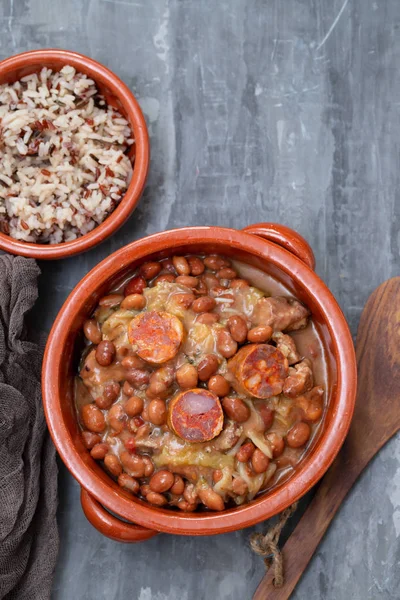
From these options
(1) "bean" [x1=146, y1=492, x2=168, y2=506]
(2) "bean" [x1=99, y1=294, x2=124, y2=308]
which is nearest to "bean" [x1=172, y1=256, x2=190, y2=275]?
(2) "bean" [x1=99, y1=294, x2=124, y2=308]

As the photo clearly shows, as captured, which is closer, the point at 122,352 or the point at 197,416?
the point at 197,416

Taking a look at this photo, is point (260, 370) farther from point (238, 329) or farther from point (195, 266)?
point (195, 266)

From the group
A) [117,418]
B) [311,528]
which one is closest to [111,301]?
[117,418]

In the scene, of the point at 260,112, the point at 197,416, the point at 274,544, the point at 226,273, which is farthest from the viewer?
the point at 260,112

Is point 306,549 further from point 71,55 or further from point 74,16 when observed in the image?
point 74,16

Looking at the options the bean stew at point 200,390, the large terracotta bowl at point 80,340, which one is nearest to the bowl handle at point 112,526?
the large terracotta bowl at point 80,340

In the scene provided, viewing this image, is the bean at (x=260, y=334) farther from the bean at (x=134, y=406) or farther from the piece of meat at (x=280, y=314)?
the bean at (x=134, y=406)

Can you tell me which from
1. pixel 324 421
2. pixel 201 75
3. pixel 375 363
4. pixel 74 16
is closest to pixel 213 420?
pixel 324 421
